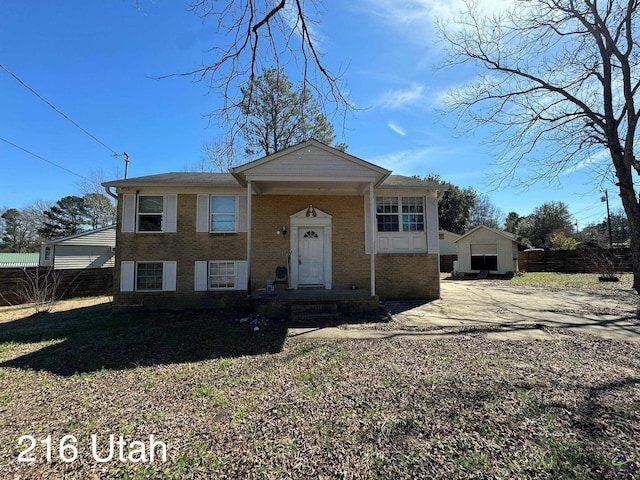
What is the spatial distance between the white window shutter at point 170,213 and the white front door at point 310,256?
4.20m

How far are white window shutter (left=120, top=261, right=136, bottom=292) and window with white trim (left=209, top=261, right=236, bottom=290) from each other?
2498mm

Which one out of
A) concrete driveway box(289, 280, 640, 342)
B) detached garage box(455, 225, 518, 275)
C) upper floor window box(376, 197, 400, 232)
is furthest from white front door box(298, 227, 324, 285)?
detached garage box(455, 225, 518, 275)

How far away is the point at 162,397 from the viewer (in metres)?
3.71

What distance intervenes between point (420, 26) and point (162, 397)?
6.58 metres

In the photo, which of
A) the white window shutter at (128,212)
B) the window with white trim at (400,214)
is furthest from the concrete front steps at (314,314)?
the white window shutter at (128,212)

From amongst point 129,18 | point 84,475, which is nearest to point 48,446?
point 84,475

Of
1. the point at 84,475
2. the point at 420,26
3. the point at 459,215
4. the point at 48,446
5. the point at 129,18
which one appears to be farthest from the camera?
the point at 459,215

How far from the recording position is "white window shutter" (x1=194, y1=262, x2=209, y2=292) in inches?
391

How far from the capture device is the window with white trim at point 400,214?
10.6m

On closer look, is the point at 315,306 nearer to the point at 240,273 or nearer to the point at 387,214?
the point at 240,273

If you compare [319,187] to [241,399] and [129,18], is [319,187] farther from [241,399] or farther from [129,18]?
[241,399]

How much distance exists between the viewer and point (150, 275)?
9.99m

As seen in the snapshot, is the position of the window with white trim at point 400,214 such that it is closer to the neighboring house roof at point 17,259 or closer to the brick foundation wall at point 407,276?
the brick foundation wall at point 407,276

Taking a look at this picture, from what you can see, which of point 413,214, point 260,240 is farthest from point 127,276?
point 413,214
